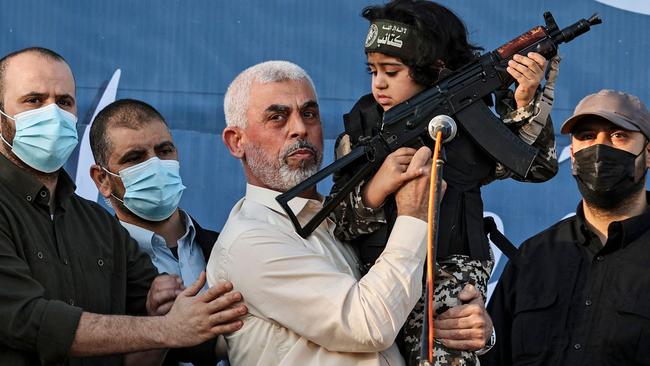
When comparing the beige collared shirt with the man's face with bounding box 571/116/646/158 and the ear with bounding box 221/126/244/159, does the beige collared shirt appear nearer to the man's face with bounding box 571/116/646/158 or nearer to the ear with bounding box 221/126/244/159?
the ear with bounding box 221/126/244/159

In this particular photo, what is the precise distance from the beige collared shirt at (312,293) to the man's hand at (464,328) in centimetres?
17

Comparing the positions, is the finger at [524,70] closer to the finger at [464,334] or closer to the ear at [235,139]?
the finger at [464,334]

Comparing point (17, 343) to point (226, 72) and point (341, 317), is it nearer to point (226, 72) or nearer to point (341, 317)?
point (341, 317)

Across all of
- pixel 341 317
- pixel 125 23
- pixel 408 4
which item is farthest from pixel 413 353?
pixel 125 23

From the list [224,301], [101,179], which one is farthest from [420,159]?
[101,179]

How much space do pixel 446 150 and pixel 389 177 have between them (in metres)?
0.26

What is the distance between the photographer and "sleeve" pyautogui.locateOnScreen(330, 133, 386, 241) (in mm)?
3801

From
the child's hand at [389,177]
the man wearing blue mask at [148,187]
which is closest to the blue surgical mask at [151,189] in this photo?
the man wearing blue mask at [148,187]

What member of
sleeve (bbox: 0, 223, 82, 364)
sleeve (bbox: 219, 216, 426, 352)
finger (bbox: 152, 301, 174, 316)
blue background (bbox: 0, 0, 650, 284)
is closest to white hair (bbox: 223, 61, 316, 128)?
sleeve (bbox: 219, 216, 426, 352)

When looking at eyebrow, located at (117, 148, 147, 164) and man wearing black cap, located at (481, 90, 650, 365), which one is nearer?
man wearing black cap, located at (481, 90, 650, 365)

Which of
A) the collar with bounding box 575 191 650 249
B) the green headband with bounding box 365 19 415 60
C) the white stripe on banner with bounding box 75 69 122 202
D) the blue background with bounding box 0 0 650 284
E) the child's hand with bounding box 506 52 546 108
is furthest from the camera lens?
the blue background with bounding box 0 0 650 284

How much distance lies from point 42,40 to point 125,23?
389 mm

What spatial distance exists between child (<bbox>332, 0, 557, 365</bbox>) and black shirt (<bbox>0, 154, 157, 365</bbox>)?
798mm

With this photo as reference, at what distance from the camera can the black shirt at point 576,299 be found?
4.51 m
